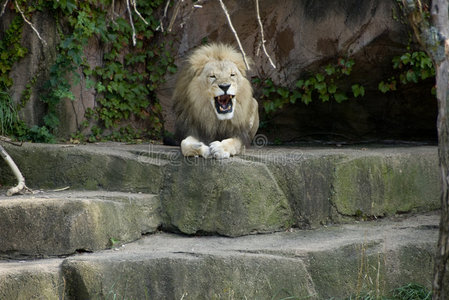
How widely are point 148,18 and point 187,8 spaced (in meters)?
0.59

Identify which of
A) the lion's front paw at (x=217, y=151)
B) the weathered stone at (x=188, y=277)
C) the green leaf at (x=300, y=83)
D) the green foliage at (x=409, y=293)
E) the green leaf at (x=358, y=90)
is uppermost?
the green leaf at (x=300, y=83)

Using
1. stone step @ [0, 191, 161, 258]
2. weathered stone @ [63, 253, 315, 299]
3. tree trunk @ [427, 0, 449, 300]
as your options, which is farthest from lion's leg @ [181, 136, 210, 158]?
tree trunk @ [427, 0, 449, 300]

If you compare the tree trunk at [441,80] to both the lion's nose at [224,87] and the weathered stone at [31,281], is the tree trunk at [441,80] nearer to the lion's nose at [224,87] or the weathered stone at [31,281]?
the lion's nose at [224,87]

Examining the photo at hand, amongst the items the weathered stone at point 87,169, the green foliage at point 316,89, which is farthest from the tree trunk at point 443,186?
the green foliage at point 316,89

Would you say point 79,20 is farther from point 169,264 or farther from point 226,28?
point 169,264

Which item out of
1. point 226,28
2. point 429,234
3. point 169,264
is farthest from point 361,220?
point 226,28

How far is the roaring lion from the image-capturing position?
6.42 metres

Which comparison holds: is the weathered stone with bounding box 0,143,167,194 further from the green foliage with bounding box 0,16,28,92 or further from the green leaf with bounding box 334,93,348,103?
the green leaf with bounding box 334,93,348,103

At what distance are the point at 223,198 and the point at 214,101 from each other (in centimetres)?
111

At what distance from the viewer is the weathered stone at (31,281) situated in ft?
15.3

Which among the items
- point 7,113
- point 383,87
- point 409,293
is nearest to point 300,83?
point 383,87

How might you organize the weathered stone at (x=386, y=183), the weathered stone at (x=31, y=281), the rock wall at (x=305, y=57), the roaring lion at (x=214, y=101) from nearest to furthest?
1. the weathered stone at (x=31, y=281)
2. the weathered stone at (x=386, y=183)
3. the roaring lion at (x=214, y=101)
4. the rock wall at (x=305, y=57)

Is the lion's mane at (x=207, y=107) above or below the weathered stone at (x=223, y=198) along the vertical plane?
above

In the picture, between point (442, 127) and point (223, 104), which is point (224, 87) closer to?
point (223, 104)
